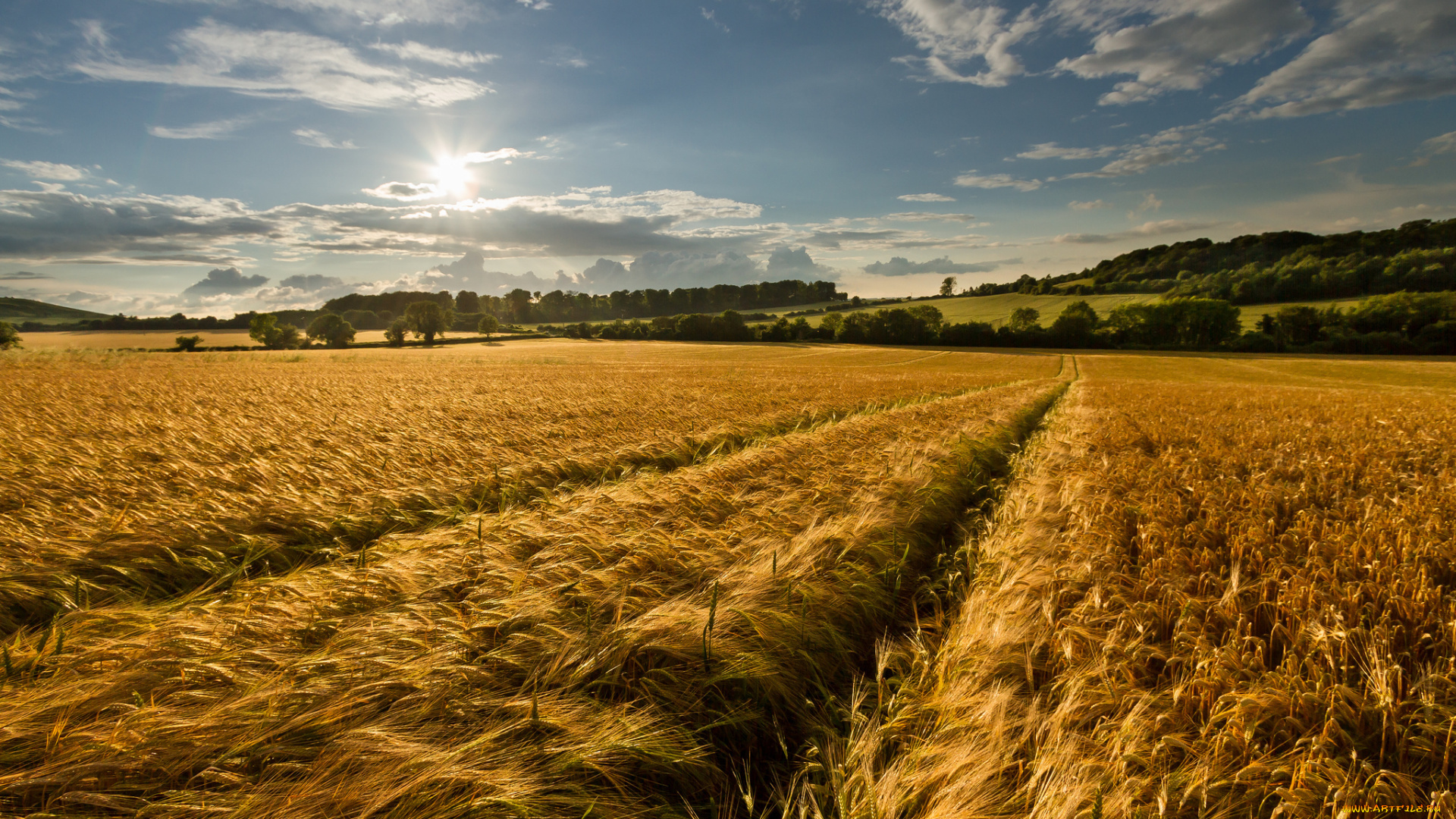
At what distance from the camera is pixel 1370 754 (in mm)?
2303

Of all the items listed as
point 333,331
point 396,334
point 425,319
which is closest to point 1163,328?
point 425,319

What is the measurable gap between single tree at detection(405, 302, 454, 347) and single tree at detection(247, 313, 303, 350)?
62.3ft

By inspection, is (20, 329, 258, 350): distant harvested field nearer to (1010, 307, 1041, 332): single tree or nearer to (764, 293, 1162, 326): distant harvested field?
(764, 293, 1162, 326): distant harvested field

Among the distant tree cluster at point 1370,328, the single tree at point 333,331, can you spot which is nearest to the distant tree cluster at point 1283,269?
the distant tree cluster at point 1370,328

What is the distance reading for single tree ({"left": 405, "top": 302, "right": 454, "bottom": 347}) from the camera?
10606cm

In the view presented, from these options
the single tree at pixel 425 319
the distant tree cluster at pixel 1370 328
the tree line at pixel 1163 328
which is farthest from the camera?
the single tree at pixel 425 319

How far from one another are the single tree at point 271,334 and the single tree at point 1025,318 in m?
128

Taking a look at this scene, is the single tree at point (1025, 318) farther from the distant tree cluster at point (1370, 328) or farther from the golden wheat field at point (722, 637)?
the golden wheat field at point (722, 637)

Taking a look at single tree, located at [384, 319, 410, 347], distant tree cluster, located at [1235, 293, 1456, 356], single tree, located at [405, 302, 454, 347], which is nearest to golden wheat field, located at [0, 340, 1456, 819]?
distant tree cluster, located at [1235, 293, 1456, 356]

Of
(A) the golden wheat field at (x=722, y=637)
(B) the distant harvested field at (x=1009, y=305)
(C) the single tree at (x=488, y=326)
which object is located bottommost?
Answer: (A) the golden wheat field at (x=722, y=637)

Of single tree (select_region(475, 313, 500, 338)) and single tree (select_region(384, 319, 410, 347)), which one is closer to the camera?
single tree (select_region(384, 319, 410, 347))

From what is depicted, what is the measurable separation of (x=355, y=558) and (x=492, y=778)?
152 inches

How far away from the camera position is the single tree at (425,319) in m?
106

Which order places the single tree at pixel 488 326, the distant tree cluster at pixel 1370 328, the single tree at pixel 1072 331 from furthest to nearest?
the single tree at pixel 488 326
the single tree at pixel 1072 331
the distant tree cluster at pixel 1370 328
